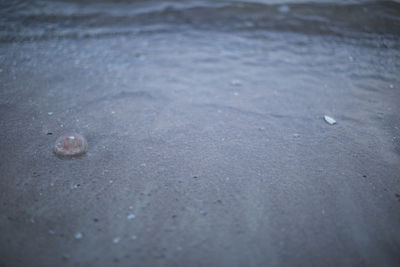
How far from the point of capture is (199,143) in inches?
76.0

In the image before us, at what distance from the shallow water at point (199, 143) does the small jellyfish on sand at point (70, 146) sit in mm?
62

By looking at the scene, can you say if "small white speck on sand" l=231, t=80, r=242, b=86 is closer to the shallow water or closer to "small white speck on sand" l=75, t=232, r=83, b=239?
the shallow water

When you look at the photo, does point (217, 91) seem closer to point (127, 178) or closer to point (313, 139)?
point (313, 139)

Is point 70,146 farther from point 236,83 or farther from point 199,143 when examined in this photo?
point 236,83

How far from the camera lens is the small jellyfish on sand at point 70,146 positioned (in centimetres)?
174

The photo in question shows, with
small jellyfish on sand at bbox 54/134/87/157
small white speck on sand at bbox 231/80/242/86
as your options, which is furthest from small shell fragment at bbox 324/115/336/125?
small jellyfish on sand at bbox 54/134/87/157

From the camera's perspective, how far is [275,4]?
13.2 ft

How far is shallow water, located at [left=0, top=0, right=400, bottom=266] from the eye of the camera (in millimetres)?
1322

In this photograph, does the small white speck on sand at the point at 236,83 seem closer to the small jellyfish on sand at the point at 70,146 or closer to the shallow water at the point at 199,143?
the shallow water at the point at 199,143

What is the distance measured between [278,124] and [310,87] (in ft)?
2.59

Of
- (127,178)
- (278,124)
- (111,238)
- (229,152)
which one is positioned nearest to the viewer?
(111,238)

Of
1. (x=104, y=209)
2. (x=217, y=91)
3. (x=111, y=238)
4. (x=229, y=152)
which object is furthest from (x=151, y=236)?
(x=217, y=91)

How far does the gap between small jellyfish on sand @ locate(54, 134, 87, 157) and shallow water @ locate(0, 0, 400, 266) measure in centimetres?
6

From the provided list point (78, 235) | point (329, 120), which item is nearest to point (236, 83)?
point (329, 120)
